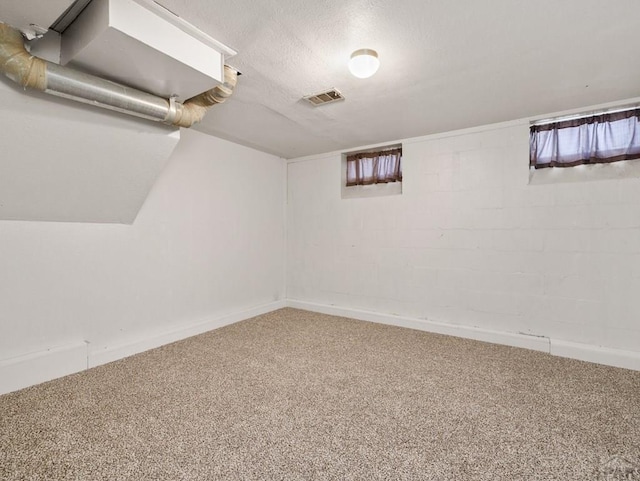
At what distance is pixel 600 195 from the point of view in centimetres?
247

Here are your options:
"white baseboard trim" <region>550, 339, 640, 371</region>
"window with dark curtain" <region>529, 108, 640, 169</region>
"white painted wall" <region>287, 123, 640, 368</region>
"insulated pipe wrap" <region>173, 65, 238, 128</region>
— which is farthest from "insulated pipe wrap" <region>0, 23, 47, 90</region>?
"white baseboard trim" <region>550, 339, 640, 371</region>

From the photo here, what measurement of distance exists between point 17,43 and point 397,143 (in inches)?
122

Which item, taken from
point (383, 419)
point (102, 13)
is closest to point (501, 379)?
point (383, 419)

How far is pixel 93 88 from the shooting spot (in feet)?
5.43

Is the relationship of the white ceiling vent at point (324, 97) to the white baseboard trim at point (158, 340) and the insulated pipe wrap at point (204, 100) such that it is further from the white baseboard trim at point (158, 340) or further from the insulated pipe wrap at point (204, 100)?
the white baseboard trim at point (158, 340)

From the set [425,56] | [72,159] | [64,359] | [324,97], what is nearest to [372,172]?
[324,97]

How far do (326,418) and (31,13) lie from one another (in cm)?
250

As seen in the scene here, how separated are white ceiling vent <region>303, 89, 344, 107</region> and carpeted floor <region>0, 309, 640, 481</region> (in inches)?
82.7

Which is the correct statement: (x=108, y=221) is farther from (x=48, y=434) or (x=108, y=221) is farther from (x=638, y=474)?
(x=638, y=474)

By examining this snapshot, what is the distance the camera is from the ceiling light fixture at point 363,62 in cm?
171

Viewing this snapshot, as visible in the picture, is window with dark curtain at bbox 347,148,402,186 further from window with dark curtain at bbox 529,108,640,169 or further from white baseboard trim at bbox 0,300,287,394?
white baseboard trim at bbox 0,300,287,394

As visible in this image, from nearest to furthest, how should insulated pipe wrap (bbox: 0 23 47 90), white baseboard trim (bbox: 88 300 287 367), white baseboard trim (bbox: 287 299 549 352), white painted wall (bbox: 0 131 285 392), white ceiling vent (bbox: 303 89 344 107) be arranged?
insulated pipe wrap (bbox: 0 23 47 90) → white painted wall (bbox: 0 131 285 392) → white ceiling vent (bbox: 303 89 344 107) → white baseboard trim (bbox: 88 300 287 367) → white baseboard trim (bbox: 287 299 549 352)

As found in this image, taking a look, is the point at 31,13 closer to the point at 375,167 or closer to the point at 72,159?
the point at 72,159

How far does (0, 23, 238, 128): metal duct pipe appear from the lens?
144 cm
